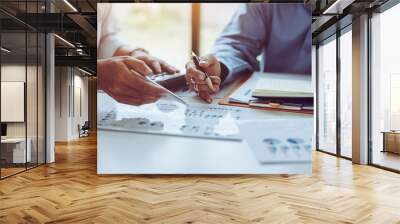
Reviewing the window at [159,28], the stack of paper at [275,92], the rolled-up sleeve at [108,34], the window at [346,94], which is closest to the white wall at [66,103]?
the rolled-up sleeve at [108,34]

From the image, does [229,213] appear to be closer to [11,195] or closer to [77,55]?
[11,195]

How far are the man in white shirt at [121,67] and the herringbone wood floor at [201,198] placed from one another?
1.42m

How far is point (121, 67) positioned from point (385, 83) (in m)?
5.13

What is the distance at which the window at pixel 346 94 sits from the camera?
8.85m

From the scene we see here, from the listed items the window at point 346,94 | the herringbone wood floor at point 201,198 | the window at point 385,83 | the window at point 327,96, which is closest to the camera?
the herringbone wood floor at point 201,198

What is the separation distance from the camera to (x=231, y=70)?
249 inches

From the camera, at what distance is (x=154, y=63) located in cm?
627

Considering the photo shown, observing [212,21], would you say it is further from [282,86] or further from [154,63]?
[282,86]

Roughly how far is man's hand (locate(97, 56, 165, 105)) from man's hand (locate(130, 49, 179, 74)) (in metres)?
0.08

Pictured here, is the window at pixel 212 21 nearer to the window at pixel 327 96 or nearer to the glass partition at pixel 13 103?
the glass partition at pixel 13 103

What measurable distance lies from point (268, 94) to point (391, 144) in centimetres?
294

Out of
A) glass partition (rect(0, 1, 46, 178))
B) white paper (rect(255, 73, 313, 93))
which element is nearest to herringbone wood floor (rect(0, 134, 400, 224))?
glass partition (rect(0, 1, 46, 178))

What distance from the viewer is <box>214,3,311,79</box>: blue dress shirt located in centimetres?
632

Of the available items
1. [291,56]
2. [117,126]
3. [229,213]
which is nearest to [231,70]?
[291,56]
